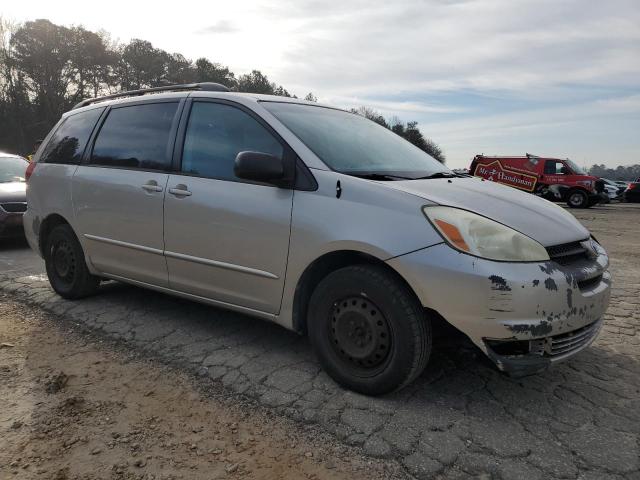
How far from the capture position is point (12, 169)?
8516mm

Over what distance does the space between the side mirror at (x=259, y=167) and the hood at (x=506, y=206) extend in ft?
2.11

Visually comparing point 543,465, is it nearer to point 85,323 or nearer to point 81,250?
point 85,323

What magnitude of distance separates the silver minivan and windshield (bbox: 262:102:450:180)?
0.02 metres

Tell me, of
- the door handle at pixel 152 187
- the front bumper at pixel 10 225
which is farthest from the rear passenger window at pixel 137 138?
the front bumper at pixel 10 225

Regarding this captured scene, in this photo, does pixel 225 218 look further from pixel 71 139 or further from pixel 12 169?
pixel 12 169

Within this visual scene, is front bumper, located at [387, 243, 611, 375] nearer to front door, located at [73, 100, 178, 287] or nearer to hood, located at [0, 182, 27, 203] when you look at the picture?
front door, located at [73, 100, 178, 287]

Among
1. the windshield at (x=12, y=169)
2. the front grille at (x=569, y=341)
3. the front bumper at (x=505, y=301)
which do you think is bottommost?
the windshield at (x=12, y=169)

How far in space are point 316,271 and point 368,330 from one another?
1.59 ft

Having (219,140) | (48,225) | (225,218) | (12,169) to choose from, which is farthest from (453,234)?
(12,169)

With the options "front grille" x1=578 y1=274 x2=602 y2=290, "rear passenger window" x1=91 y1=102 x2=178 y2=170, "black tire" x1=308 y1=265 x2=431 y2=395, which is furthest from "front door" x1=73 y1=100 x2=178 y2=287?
"front grille" x1=578 y1=274 x2=602 y2=290

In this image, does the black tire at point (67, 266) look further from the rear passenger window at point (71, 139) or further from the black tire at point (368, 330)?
the black tire at point (368, 330)

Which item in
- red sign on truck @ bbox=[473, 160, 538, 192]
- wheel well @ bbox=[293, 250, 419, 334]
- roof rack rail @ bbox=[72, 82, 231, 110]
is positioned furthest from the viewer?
red sign on truck @ bbox=[473, 160, 538, 192]

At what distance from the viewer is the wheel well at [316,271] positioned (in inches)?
107

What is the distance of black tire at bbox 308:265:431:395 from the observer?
2.50m
